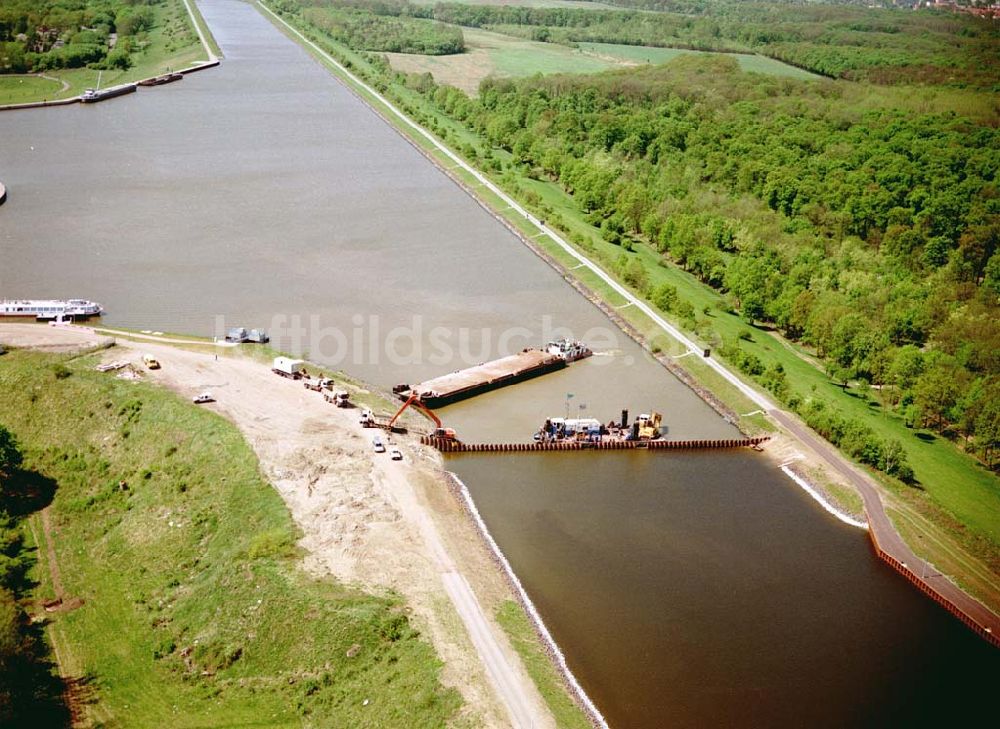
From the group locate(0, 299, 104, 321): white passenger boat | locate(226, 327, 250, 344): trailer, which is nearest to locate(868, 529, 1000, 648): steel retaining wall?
locate(226, 327, 250, 344): trailer

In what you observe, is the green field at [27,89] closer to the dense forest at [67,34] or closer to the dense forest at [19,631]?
the dense forest at [67,34]

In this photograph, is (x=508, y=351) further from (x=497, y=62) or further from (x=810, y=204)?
(x=497, y=62)

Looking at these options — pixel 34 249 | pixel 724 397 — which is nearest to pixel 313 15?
pixel 34 249

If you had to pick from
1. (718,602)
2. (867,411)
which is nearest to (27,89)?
(867,411)

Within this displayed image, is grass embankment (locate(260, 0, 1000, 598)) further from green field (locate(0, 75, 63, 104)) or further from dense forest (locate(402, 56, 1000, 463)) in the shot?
green field (locate(0, 75, 63, 104))

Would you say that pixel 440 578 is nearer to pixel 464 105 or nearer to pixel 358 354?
pixel 358 354
